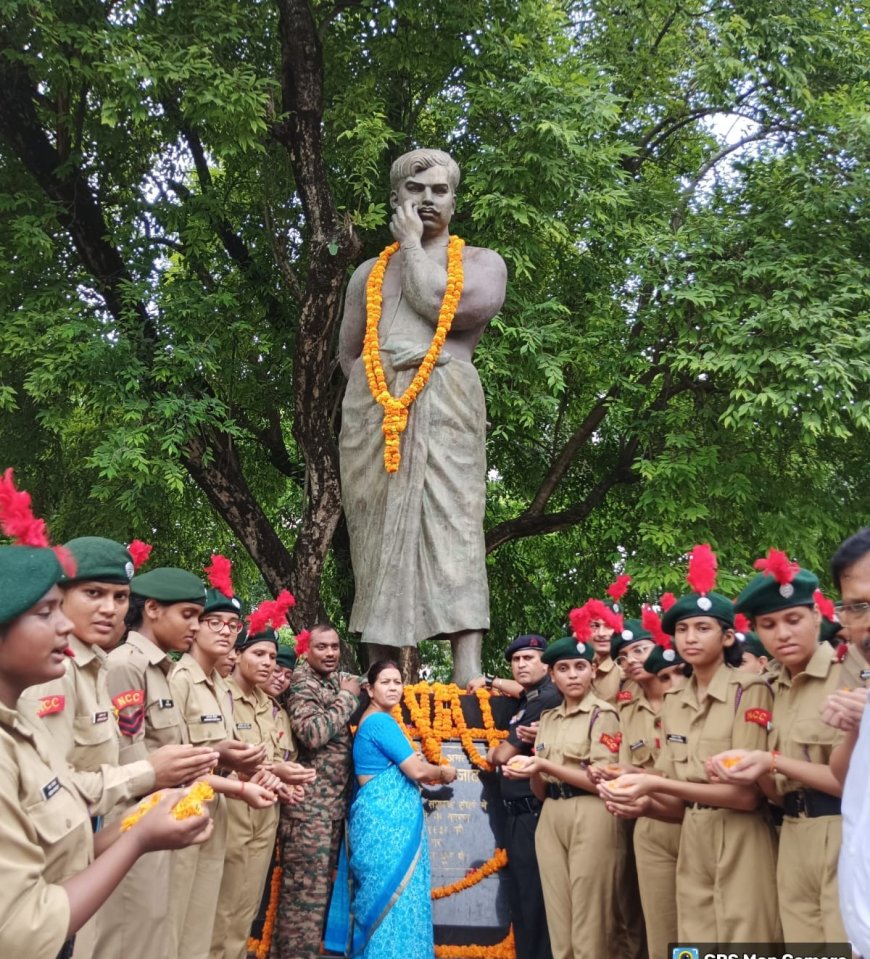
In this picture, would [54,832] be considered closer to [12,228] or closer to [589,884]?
[589,884]

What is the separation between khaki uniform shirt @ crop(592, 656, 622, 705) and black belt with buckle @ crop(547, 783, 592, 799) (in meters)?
0.82

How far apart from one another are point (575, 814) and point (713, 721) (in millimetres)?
1056

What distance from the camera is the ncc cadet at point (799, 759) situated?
12.1 feet

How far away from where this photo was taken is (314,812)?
18.6ft

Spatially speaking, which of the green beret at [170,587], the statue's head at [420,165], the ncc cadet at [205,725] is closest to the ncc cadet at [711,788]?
the ncc cadet at [205,725]

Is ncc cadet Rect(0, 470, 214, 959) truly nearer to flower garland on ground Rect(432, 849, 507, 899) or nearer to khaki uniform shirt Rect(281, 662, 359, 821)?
khaki uniform shirt Rect(281, 662, 359, 821)

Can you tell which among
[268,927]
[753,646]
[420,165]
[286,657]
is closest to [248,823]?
[268,927]

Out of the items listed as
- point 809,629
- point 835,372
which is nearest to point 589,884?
point 809,629

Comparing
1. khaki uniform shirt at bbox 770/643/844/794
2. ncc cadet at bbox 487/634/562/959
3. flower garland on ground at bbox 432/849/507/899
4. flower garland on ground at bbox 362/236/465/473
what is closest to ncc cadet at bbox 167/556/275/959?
flower garland on ground at bbox 432/849/507/899

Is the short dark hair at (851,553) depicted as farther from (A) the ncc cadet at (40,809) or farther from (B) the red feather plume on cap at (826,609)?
(A) the ncc cadet at (40,809)

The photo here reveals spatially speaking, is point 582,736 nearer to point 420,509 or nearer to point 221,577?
point 221,577

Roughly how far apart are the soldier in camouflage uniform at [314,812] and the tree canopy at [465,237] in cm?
379

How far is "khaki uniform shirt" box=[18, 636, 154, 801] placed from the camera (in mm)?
3207

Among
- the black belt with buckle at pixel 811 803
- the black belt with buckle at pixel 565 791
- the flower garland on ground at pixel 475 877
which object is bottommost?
the flower garland on ground at pixel 475 877
